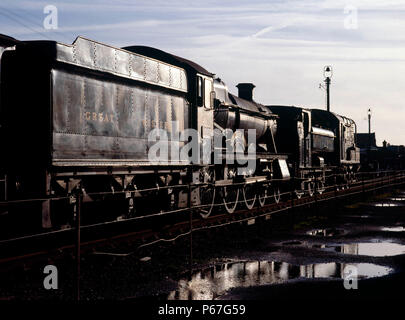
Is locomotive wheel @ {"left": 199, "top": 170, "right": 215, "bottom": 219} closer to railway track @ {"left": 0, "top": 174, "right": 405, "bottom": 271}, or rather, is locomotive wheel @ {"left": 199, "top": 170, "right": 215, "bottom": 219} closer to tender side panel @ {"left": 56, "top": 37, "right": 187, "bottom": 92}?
railway track @ {"left": 0, "top": 174, "right": 405, "bottom": 271}

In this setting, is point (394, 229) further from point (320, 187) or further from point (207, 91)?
point (320, 187)

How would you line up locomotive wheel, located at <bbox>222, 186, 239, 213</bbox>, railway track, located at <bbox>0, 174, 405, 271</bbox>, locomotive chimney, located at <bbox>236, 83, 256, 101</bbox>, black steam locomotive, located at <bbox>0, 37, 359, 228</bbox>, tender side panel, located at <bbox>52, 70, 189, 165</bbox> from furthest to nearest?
locomotive chimney, located at <bbox>236, 83, 256, 101</bbox>, locomotive wheel, located at <bbox>222, 186, 239, 213</bbox>, tender side panel, located at <bbox>52, 70, 189, 165</bbox>, black steam locomotive, located at <bbox>0, 37, 359, 228</bbox>, railway track, located at <bbox>0, 174, 405, 271</bbox>

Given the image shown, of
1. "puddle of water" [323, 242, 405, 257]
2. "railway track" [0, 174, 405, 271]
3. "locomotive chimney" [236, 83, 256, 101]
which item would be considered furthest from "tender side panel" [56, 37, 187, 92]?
"locomotive chimney" [236, 83, 256, 101]

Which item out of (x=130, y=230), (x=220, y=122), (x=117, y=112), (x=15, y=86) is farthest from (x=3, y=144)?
(x=220, y=122)

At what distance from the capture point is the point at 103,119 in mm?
9852

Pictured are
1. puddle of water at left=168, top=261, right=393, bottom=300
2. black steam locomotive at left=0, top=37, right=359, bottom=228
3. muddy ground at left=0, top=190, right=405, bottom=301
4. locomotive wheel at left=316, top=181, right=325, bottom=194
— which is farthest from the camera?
locomotive wheel at left=316, top=181, right=325, bottom=194

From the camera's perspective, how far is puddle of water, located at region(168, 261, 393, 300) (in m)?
6.37

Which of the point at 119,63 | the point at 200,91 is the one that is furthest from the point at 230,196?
the point at 119,63

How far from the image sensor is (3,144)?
8.91m

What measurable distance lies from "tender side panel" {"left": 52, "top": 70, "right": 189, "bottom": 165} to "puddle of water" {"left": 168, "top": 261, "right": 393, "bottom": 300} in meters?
3.52

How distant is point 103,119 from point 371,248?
6.00m

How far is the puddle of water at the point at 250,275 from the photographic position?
6.37 m
